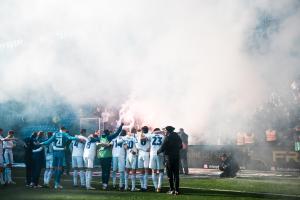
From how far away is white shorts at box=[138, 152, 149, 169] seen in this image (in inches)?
657

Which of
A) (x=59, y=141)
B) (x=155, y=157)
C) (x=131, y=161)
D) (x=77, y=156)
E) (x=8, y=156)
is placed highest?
(x=59, y=141)

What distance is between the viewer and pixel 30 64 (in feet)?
69.1

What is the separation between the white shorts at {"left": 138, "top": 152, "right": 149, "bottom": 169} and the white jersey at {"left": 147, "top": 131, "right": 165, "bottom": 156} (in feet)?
0.85

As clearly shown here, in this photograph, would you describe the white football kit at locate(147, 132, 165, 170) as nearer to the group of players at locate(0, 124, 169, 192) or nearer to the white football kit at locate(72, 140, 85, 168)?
the group of players at locate(0, 124, 169, 192)

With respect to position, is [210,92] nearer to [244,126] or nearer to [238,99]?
[238,99]

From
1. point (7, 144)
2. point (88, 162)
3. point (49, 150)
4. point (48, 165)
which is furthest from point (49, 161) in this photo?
point (7, 144)

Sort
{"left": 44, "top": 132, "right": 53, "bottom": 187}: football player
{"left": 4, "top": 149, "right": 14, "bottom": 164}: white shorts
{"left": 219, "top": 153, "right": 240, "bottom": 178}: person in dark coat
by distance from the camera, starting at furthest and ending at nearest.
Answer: {"left": 219, "top": 153, "right": 240, "bottom": 178}: person in dark coat → {"left": 4, "top": 149, "right": 14, "bottom": 164}: white shorts → {"left": 44, "top": 132, "right": 53, "bottom": 187}: football player

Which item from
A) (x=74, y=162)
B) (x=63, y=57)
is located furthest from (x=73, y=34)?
(x=74, y=162)

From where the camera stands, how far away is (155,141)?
54.6 ft

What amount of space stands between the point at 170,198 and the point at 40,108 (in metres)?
20.2

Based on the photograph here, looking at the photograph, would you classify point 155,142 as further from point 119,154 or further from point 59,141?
point 59,141

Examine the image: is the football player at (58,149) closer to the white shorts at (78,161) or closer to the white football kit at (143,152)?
the white shorts at (78,161)

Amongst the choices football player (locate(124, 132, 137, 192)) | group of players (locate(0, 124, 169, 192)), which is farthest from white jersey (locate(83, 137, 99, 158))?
football player (locate(124, 132, 137, 192))

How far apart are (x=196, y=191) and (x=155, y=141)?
2.35 meters
